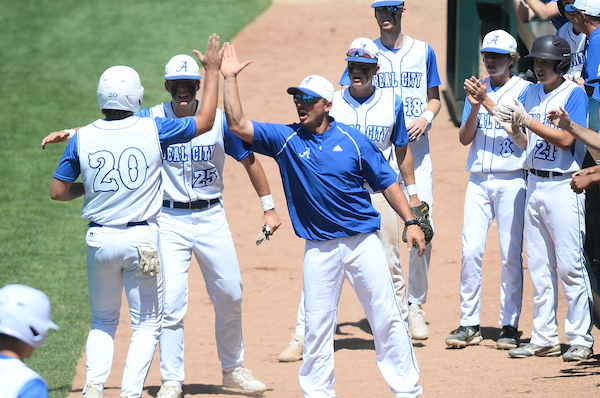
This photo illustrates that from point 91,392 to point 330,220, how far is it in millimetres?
1762

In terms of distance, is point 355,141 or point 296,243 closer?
point 355,141

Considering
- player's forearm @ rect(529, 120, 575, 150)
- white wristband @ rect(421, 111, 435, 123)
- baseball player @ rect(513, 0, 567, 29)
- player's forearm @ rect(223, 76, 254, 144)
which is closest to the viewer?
player's forearm @ rect(223, 76, 254, 144)

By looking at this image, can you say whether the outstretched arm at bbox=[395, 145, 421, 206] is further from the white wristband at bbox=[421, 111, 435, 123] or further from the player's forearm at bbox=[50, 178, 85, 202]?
the player's forearm at bbox=[50, 178, 85, 202]

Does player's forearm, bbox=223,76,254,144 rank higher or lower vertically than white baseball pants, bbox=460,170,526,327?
higher

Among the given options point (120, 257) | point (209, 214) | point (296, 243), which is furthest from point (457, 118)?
point (120, 257)

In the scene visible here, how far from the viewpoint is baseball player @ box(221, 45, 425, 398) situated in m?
4.84

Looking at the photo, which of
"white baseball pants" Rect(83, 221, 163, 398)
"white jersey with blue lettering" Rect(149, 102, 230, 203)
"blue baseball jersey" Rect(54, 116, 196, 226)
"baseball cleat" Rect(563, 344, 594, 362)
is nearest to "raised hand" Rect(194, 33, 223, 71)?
"blue baseball jersey" Rect(54, 116, 196, 226)

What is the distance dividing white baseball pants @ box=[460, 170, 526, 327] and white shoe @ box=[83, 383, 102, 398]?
3.08 meters

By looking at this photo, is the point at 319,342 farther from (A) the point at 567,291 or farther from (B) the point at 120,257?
(A) the point at 567,291

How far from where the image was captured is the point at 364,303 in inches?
195

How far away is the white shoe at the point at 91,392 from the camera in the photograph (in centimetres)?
473

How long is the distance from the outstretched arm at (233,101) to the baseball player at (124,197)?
98mm

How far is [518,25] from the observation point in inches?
434

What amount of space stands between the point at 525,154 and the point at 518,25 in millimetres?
5483
